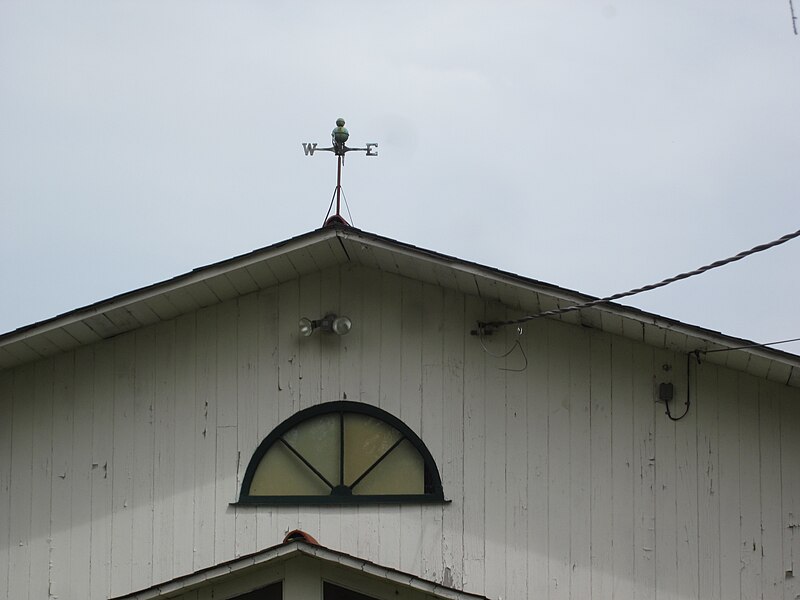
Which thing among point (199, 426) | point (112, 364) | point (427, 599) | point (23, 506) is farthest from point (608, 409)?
point (23, 506)

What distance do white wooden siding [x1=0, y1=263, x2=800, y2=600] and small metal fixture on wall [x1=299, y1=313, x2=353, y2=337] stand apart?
0.15 meters

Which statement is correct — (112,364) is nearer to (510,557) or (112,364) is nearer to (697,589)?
(510,557)

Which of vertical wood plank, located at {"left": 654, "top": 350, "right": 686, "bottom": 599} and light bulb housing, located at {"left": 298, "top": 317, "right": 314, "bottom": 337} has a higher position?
light bulb housing, located at {"left": 298, "top": 317, "right": 314, "bottom": 337}

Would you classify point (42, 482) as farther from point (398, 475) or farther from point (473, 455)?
point (473, 455)

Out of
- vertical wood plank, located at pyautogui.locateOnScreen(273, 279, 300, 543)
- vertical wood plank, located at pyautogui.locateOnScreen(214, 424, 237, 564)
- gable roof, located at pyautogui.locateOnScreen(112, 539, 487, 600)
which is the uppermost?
vertical wood plank, located at pyautogui.locateOnScreen(273, 279, 300, 543)

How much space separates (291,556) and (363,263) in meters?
2.81

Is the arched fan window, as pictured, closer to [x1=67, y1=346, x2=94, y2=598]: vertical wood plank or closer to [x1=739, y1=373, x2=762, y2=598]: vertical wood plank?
[x1=67, y1=346, x2=94, y2=598]: vertical wood plank

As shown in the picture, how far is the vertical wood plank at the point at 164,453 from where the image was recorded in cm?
1118

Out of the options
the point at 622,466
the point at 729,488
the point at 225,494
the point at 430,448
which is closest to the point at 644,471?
the point at 622,466

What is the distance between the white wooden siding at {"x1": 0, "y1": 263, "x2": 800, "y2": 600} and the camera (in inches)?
432

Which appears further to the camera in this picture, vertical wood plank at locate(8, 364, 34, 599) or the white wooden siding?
vertical wood plank at locate(8, 364, 34, 599)

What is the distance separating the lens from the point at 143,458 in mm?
11359

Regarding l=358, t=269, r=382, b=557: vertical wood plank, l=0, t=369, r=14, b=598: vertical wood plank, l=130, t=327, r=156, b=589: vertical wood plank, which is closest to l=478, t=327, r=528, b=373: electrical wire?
l=358, t=269, r=382, b=557: vertical wood plank

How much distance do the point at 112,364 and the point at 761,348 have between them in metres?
5.67
